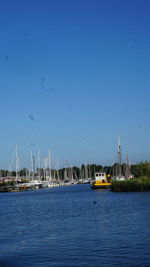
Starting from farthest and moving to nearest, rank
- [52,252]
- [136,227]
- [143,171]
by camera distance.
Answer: [143,171] → [136,227] → [52,252]

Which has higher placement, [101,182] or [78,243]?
[101,182]

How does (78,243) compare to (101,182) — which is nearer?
(78,243)

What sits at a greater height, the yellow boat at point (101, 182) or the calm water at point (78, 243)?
the yellow boat at point (101, 182)

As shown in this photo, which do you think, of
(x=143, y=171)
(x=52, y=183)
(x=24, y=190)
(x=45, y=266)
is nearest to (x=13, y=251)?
(x=45, y=266)

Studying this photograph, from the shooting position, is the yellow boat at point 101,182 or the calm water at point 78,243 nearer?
the calm water at point 78,243

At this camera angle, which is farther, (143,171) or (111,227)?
(143,171)

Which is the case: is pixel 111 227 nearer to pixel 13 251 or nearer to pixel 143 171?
pixel 13 251

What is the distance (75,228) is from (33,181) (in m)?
138

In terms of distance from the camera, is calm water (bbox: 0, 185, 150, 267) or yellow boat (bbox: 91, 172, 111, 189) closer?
calm water (bbox: 0, 185, 150, 267)

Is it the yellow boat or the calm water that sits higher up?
the yellow boat

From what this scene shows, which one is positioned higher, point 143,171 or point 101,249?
point 143,171

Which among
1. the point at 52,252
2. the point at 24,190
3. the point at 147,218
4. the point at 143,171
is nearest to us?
the point at 52,252

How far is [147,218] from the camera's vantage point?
42562mm

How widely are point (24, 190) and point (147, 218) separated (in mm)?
130919
